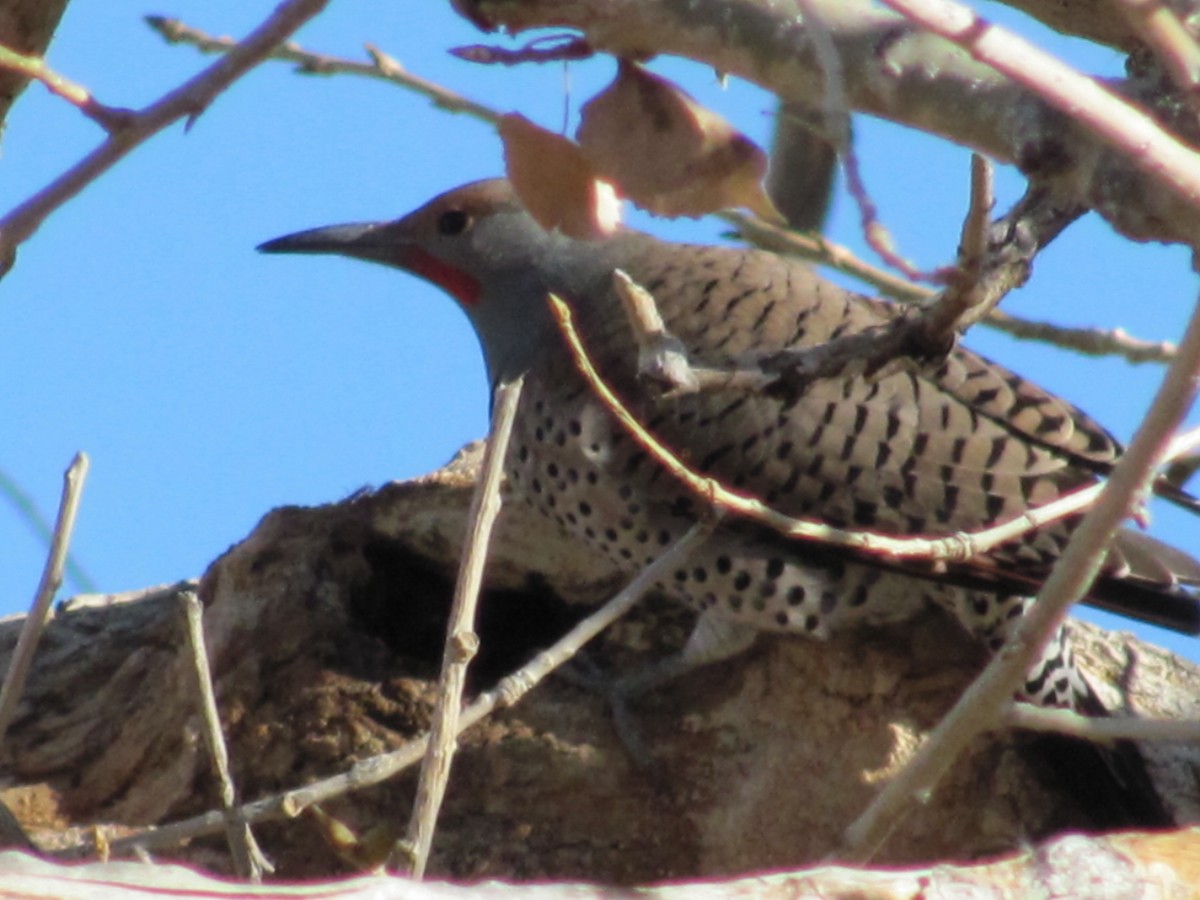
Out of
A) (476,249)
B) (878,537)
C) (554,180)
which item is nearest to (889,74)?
(554,180)

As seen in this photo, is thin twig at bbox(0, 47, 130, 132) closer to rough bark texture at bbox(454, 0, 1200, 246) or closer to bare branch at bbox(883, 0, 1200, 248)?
rough bark texture at bbox(454, 0, 1200, 246)

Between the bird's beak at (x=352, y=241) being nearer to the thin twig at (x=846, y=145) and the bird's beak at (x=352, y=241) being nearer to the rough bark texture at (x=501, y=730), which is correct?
the rough bark texture at (x=501, y=730)

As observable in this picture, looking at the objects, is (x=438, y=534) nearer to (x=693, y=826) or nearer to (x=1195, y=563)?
(x=693, y=826)

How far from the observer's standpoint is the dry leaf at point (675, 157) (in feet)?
6.14

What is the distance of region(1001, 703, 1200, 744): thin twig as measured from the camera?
6.73 feet

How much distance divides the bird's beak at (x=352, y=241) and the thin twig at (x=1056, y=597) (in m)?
2.95

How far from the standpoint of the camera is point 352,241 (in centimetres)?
488

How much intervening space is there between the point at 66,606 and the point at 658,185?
2.93 m

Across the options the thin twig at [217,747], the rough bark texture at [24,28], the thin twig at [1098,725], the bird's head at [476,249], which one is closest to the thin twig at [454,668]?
the thin twig at [217,747]

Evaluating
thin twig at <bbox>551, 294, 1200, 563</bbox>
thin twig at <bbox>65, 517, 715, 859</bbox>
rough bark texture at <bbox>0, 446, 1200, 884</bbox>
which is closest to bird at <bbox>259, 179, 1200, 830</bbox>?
rough bark texture at <bbox>0, 446, 1200, 884</bbox>

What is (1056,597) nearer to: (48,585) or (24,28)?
(48,585)

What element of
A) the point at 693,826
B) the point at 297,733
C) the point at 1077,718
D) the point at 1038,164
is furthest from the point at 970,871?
the point at 297,733

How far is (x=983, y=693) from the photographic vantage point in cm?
→ 208

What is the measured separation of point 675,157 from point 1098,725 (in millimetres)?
807
